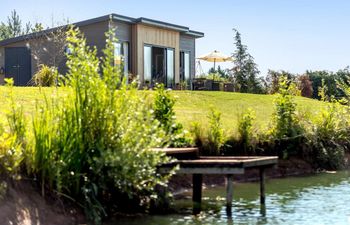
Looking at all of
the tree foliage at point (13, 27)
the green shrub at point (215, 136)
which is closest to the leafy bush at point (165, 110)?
the green shrub at point (215, 136)

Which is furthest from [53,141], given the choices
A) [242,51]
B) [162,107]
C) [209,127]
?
[242,51]

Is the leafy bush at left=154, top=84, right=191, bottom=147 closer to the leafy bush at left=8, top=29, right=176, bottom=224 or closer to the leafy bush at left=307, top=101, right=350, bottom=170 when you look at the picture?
the leafy bush at left=8, top=29, right=176, bottom=224

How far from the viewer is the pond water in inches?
419

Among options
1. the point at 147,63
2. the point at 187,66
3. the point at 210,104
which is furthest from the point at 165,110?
the point at 187,66

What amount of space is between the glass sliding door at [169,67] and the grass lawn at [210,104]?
657cm

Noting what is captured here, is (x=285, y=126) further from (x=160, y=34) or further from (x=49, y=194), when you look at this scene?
(x=160, y=34)

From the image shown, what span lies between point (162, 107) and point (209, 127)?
5.44ft

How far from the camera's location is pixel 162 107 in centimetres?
1488

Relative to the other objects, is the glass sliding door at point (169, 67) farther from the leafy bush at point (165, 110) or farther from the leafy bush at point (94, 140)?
the leafy bush at point (94, 140)

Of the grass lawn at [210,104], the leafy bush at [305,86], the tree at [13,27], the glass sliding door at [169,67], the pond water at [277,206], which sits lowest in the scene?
the pond water at [277,206]

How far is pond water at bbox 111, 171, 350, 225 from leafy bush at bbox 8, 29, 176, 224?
2.42 ft

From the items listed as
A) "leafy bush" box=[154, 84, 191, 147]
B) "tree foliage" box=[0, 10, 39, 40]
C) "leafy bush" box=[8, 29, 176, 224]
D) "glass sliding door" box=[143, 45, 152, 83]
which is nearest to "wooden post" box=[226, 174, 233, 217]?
"leafy bush" box=[8, 29, 176, 224]

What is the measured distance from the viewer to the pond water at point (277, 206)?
10648 millimetres

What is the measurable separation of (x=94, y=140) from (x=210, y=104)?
43.9 ft
